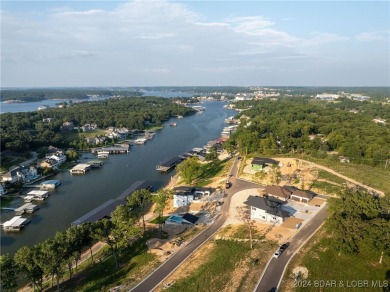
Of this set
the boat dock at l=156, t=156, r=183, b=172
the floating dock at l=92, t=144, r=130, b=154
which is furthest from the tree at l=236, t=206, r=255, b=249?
the floating dock at l=92, t=144, r=130, b=154

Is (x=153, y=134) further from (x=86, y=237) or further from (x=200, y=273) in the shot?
(x=200, y=273)

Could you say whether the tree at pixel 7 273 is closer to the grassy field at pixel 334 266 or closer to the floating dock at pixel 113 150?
the grassy field at pixel 334 266

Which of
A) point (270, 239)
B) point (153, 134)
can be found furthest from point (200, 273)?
point (153, 134)

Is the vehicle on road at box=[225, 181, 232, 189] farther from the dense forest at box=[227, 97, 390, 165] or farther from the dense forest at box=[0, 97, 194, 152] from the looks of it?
the dense forest at box=[0, 97, 194, 152]

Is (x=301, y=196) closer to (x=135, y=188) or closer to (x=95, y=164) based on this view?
(x=135, y=188)

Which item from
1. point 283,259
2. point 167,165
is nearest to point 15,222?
point 167,165
